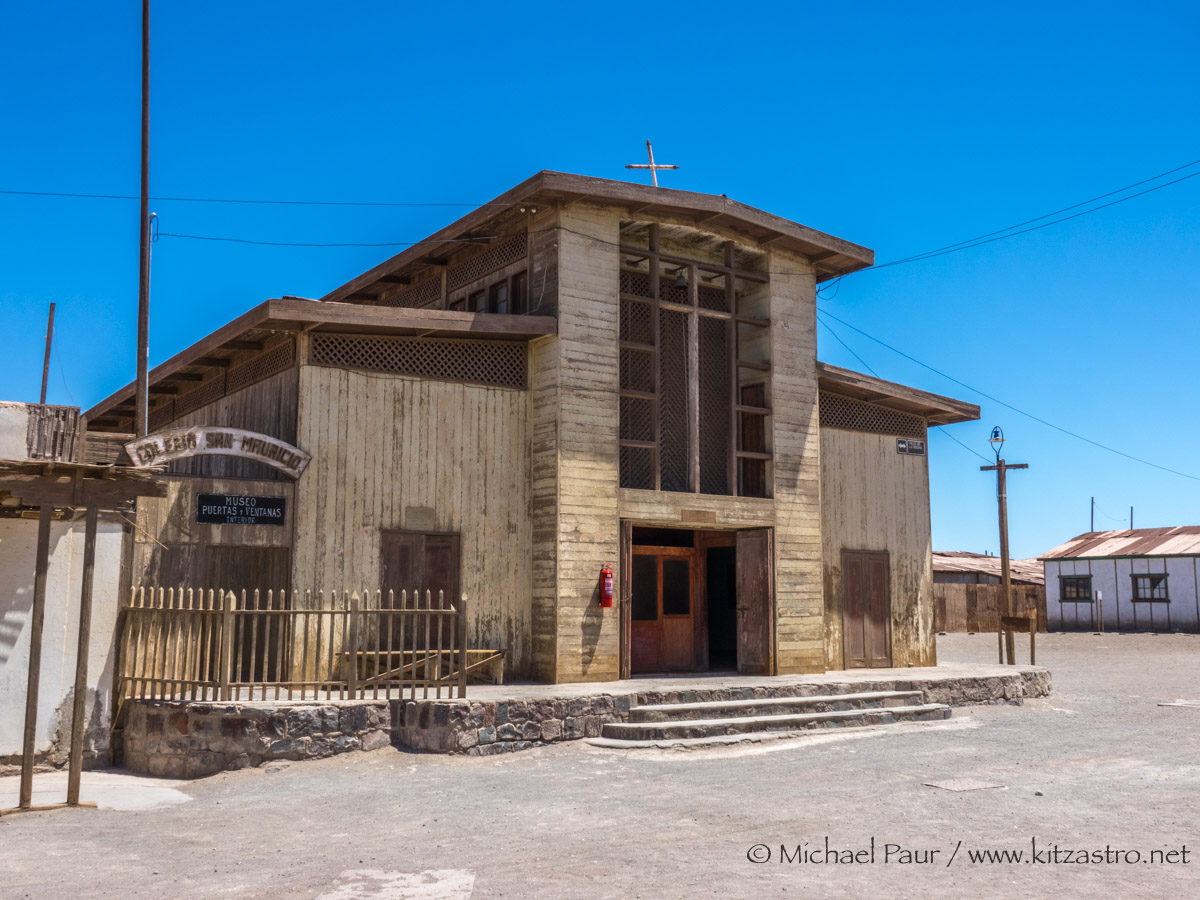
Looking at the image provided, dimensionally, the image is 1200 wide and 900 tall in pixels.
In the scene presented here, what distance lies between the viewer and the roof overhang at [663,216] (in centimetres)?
1395

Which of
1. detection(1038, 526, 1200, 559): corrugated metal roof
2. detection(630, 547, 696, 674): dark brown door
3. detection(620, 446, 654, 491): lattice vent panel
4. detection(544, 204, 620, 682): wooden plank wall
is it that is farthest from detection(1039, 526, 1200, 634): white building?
detection(544, 204, 620, 682): wooden plank wall

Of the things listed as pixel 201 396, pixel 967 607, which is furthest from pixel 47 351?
pixel 967 607

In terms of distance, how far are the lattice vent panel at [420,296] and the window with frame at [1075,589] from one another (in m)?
31.3

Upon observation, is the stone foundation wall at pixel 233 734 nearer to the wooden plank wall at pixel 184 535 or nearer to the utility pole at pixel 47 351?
the wooden plank wall at pixel 184 535

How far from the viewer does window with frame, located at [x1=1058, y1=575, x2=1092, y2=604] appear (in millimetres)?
39816

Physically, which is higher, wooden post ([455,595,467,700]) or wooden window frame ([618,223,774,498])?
wooden window frame ([618,223,774,498])

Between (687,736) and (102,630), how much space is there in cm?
618

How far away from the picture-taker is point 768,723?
12453 mm

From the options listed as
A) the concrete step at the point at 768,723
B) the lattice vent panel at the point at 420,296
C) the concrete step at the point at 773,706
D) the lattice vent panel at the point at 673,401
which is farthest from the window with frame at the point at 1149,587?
the lattice vent panel at the point at 420,296

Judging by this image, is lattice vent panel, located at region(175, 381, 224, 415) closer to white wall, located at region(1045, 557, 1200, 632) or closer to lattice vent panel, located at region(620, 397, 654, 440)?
lattice vent panel, located at region(620, 397, 654, 440)

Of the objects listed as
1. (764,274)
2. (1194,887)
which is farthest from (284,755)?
(764,274)

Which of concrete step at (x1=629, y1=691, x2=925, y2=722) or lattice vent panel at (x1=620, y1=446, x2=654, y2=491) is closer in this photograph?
concrete step at (x1=629, y1=691, x2=925, y2=722)

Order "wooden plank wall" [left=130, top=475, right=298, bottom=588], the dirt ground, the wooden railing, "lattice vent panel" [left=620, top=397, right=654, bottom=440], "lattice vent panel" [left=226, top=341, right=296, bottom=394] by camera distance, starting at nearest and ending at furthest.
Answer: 1. the dirt ground
2. the wooden railing
3. "wooden plank wall" [left=130, top=475, right=298, bottom=588]
4. "lattice vent panel" [left=226, top=341, right=296, bottom=394]
5. "lattice vent panel" [left=620, top=397, right=654, bottom=440]

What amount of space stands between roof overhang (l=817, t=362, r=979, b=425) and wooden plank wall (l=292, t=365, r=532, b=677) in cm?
519
